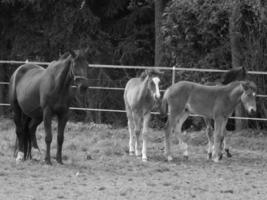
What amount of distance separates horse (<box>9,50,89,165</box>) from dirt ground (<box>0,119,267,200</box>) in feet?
1.64

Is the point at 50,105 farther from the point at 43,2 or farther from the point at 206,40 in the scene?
the point at 43,2

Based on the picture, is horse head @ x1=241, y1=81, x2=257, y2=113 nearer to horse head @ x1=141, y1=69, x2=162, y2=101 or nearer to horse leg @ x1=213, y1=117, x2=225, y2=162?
horse leg @ x1=213, y1=117, x2=225, y2=162

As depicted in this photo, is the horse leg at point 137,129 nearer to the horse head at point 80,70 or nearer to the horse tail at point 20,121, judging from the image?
the horse tail at point 20,121

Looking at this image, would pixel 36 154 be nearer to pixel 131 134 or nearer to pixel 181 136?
pixel 131 134

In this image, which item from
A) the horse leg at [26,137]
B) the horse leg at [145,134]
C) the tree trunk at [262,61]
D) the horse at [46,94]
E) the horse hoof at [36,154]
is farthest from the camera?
the tree trunk at [262,61]

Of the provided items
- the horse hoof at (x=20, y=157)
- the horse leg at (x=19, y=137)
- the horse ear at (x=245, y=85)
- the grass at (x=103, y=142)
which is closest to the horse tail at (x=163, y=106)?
the grass at (x=103, y=142)

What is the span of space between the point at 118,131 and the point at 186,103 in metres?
3.82

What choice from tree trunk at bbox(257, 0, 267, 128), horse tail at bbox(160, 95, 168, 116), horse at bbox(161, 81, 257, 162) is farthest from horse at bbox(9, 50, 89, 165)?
tree trunk at bbox(257, 0, 267, 128)

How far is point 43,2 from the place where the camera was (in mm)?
21656

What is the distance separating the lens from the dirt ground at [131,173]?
859 centimetres

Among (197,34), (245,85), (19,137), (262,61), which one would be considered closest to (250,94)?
(245,85)

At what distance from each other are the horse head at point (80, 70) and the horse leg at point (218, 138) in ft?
10.4

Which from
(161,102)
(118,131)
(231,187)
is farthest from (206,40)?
(231,187)

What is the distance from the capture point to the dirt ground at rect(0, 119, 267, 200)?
338 inches
